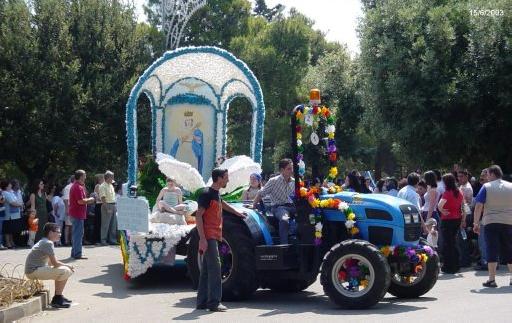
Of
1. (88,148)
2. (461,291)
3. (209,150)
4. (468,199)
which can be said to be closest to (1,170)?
(88,148)

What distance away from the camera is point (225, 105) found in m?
18.6

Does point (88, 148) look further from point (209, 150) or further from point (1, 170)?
point (209, 150)

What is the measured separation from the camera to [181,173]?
15383 mm

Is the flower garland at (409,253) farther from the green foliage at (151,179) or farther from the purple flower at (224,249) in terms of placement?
the green foliage at (151,179)

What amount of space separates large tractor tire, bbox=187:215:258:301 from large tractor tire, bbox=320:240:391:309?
48.8 inches

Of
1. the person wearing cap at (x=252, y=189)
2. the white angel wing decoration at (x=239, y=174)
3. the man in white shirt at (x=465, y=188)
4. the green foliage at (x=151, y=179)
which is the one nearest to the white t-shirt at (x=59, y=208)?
the green foliage at (x=151, y=179)

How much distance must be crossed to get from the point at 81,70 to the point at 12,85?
8.40ft

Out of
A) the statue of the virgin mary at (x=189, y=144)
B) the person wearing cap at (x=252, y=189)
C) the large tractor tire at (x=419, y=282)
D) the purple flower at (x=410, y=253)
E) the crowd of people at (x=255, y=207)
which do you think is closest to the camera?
the crowd of people at (x=255, y=207)

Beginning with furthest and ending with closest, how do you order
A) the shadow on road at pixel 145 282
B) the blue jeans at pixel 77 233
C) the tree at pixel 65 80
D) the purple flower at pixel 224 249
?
the tree at pixel 65 80
the blue jeans at pixel 77 233
the shadow on road at pixel 145 282
the purple flower at pixel 224 249

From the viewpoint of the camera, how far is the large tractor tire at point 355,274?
10273 mm

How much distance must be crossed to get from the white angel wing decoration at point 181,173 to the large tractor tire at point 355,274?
5359 millimetres

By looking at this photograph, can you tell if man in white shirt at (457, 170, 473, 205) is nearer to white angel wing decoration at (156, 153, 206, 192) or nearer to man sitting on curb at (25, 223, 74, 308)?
white angel wing decoration at (156, 153, 206, 192)
